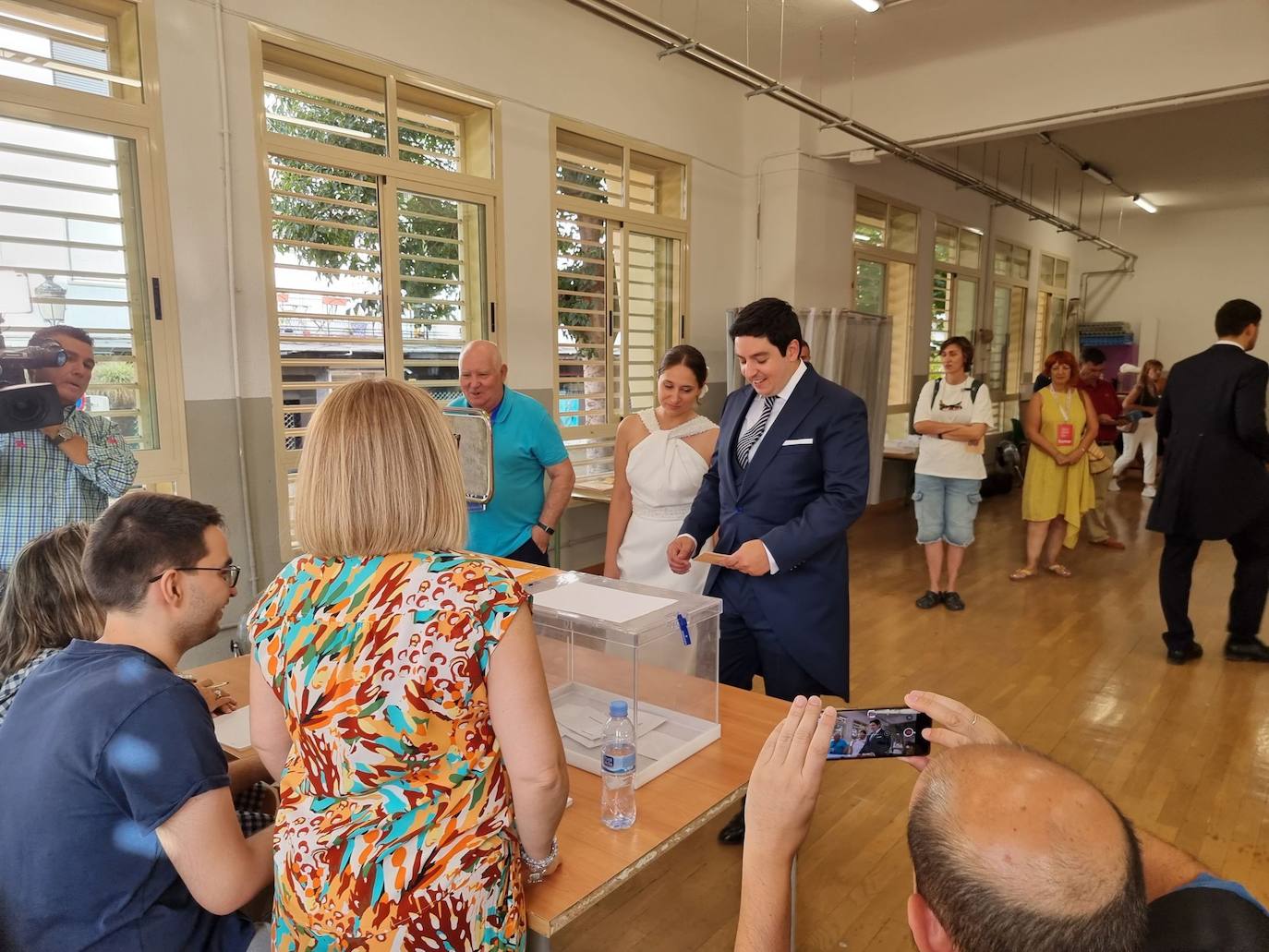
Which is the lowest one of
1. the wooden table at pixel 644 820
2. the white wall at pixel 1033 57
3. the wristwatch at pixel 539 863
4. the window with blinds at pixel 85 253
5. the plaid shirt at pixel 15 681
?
the wooden table at pixel 644 820

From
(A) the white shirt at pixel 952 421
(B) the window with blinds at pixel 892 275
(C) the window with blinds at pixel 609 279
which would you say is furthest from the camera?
(B) the window with blinds at pixel 892 275

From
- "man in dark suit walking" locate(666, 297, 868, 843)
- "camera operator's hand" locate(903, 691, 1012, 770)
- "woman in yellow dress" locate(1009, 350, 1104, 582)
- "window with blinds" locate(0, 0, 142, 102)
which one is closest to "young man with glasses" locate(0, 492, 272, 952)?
"camera operator's hand" locate(903, 691, 1012, 770)

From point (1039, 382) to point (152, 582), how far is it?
6704mm

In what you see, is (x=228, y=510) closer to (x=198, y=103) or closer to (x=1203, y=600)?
(x=198, y=103)

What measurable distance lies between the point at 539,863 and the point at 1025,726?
3.00m

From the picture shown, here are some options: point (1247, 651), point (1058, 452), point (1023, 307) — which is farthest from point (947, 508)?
point (1023, 307)

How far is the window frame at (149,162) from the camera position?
3.16 metres

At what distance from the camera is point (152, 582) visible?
1.39 meters

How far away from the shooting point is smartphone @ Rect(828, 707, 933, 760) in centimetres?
103

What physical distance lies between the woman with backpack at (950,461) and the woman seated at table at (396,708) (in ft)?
14.5

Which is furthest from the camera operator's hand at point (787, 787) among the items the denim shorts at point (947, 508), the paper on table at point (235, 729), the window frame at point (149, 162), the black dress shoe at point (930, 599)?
the black dress shoe at point (930, 599)

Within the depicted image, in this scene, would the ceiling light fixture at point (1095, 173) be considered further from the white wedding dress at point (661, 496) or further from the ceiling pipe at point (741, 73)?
the white wedding dress at point (661, 496)

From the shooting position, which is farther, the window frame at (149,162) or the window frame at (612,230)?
the window frame at (612,230)

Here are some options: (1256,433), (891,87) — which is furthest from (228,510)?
(891,87)
